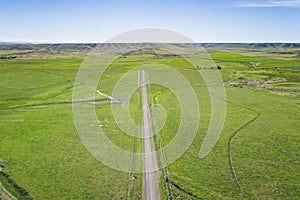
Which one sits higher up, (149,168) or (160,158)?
(160,158)

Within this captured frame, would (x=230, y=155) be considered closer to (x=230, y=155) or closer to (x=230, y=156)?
(x=230, y=155)

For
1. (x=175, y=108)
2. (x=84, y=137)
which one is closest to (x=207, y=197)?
(x=84, y=137)

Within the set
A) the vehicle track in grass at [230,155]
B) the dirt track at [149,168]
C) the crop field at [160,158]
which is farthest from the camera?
the vehicle track in grass at [230,155]

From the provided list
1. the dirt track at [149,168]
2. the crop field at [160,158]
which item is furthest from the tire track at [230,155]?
the dirt track at [149,168]

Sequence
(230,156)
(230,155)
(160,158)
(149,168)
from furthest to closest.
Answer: (230,155) < (230,156) < (160,158) < (149,168)

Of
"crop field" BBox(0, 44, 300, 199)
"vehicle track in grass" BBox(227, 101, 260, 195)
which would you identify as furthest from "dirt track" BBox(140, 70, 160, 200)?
"vehicle track in grass" BBox(227, 101, 260, 195)

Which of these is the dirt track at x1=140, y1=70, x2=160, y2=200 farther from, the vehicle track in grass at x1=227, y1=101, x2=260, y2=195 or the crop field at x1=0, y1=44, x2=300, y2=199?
the vehicle track in grass at x1=227, y1=101, x2=260, y2=195

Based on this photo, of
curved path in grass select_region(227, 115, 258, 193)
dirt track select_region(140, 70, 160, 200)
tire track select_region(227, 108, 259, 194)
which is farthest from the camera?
curved path in grass select_region(227, 115, 258, 193)

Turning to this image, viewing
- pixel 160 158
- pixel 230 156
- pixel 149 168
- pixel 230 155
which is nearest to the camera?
pixel 149 168

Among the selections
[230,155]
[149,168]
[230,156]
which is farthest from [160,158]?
[230,155]

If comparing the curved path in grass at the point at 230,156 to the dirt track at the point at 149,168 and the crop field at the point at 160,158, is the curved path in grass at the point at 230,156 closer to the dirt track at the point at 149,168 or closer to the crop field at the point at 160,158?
the crop field at the point at 160,158

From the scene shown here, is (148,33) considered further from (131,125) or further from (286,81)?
(286,81)

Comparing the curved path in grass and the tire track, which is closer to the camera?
the tire track
